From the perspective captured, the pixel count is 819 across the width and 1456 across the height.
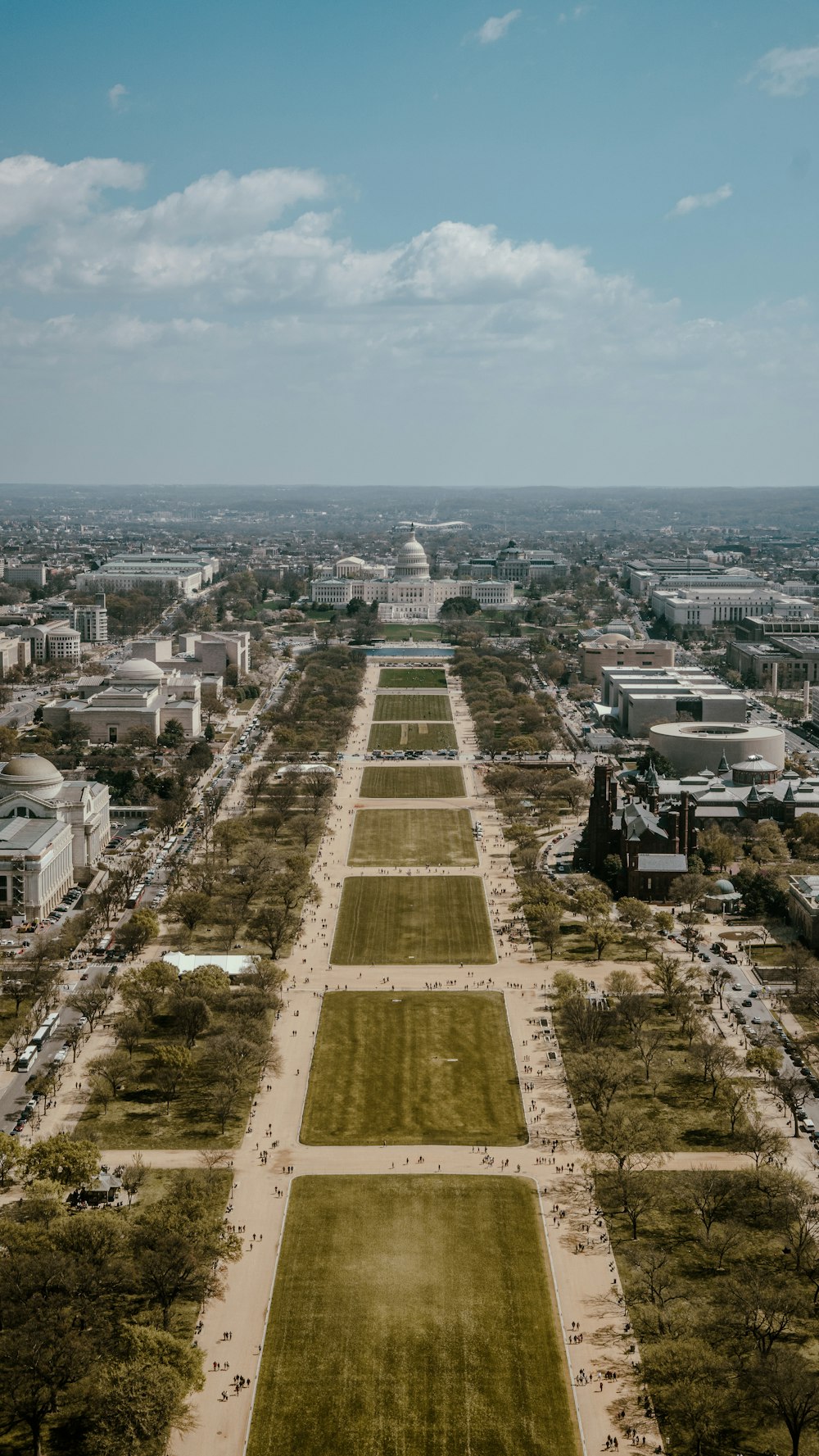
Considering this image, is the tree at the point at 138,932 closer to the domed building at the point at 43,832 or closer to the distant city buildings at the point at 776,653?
the domed building at the point at 43,832

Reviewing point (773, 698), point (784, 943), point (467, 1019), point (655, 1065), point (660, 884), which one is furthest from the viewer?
point (773, 698)

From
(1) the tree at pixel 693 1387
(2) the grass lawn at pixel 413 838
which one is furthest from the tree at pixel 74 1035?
(2) the grass lawn at pixel 413 838

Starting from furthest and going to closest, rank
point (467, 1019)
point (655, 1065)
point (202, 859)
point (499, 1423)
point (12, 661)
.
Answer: point (12, 661)
point (202, 859)
point (467, 1019)
point (655, 1065)
point (499, 1423)

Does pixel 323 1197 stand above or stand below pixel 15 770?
below

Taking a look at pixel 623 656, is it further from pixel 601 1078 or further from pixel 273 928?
pixel 601 1078

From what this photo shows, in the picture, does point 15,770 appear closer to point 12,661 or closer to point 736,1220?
point 736,1220

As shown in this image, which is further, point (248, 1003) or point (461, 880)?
point (461, 880)

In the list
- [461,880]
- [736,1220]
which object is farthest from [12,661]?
[736,1220]
